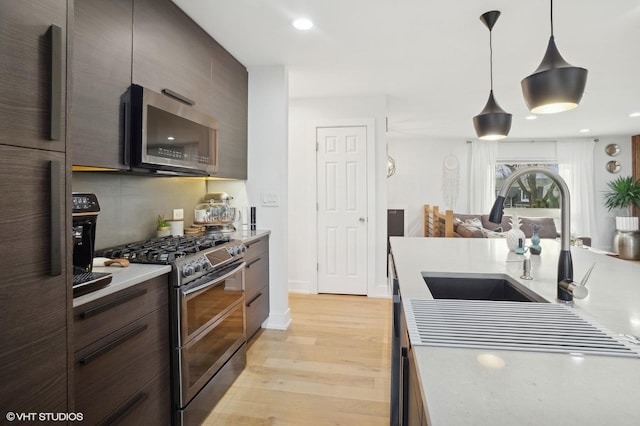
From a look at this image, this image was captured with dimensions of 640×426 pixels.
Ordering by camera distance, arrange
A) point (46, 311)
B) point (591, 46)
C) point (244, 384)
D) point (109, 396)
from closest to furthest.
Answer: point (46, 311)
point (109, 396)
point (244, 384)
point (591, 46)

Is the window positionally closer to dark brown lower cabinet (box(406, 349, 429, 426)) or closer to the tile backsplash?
the tile backsplash

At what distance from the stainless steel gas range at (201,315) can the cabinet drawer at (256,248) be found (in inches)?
12.1

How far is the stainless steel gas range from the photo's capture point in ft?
5.21

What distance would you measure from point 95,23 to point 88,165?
1.98ft

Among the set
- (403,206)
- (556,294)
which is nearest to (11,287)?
(556,294)

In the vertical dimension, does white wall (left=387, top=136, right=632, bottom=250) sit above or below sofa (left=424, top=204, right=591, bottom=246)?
above

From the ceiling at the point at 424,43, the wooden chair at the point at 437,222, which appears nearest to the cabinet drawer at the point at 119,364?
the ceiling at the point at 424,43

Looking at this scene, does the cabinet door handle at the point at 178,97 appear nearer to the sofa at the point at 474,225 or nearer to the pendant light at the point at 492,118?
the pendant light at the point at 492,118

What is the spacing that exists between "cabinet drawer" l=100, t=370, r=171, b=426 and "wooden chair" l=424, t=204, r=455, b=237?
13.9 feet

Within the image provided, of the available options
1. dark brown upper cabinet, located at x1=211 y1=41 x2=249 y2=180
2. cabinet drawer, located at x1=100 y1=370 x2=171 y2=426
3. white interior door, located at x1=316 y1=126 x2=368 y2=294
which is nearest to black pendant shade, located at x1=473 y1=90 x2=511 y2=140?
dark brown upper cabinet, located at x1=211 y1=41 x2=249 y2=180

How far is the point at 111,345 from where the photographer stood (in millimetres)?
1247

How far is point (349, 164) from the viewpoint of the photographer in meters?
4.03

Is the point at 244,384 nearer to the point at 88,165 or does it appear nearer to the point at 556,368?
the point at 88,165

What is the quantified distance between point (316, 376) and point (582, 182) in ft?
23.4
